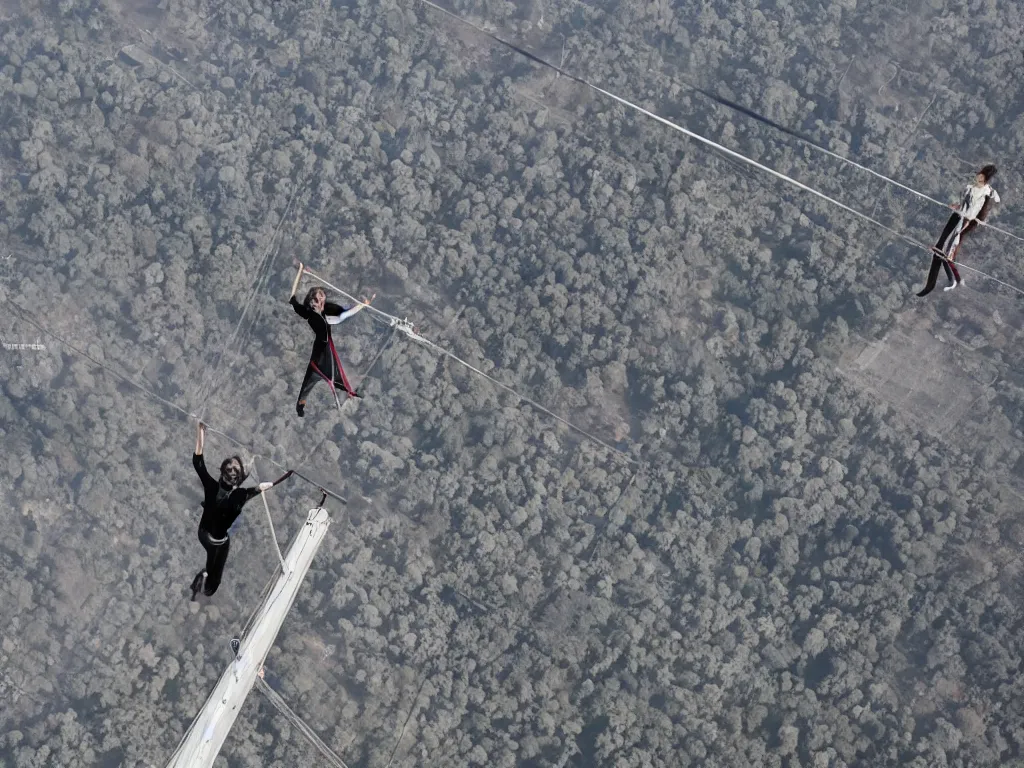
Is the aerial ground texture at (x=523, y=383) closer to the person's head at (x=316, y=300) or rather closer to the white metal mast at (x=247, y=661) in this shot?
the white metal mast at (x=247, y=661)

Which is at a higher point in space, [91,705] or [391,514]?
[391,514]

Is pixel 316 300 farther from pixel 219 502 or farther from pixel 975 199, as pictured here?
pixel 975 199

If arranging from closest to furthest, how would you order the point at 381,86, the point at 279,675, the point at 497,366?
the point at 279,675 < the point at 497,366 < the point at 381,86

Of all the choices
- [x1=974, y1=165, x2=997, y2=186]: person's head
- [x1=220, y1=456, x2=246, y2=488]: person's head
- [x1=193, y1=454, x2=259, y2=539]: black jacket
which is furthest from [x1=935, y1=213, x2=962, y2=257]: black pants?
[x1=220, y1=456, x2=246, y2=488]: person's head

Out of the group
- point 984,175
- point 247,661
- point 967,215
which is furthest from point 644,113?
point 247,661

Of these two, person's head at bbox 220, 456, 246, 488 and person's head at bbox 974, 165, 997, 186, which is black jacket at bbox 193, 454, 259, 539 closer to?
person's head at bbox 220, 456, 246, 488

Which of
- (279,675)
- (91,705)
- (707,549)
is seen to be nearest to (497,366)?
(707,549)

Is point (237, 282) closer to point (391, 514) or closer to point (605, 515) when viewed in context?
point (391, 514)
